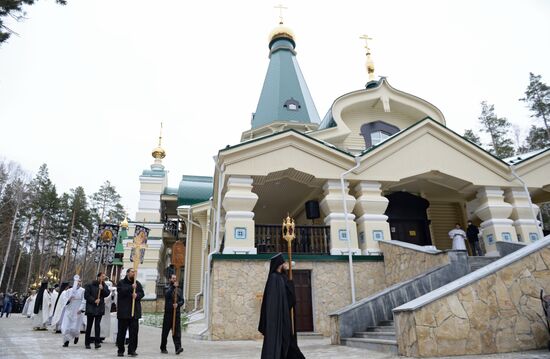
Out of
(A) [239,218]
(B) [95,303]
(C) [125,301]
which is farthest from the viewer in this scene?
(A) [239,218]

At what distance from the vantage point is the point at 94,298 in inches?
325

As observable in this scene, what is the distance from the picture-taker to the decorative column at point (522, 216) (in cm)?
1235

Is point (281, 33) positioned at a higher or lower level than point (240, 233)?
higher

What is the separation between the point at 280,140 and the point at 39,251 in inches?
1692

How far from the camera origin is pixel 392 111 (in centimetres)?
1592

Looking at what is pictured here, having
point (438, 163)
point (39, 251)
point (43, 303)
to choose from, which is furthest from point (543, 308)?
point (39, 251)

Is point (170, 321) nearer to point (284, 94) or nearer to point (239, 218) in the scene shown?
point (239, 218)

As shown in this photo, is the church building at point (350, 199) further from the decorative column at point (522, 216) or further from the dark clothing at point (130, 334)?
the dark clothing at point (130, 334)

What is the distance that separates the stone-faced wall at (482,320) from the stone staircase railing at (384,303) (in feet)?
7.23

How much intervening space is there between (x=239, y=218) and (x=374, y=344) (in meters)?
5.42

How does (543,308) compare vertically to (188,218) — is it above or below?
Answer: below

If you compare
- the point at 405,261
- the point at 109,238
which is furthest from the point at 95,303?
the point at 109,238

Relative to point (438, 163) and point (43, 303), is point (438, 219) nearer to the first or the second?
point (438, 163)

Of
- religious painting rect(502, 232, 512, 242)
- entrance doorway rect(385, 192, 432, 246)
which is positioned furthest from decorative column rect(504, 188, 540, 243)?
entrance doorway rect(385, 192, 432, 246)
